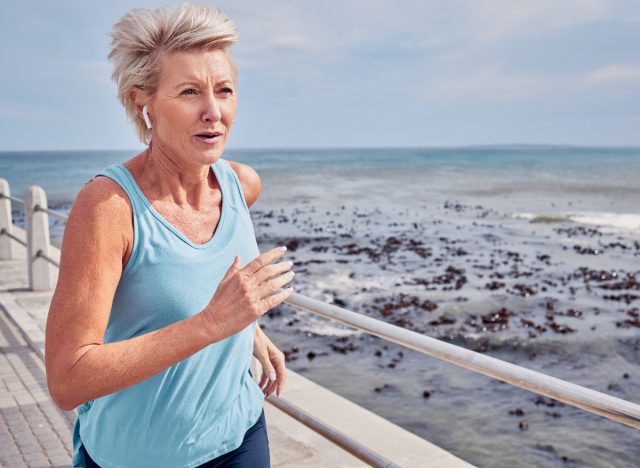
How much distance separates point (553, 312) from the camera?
12523 mm

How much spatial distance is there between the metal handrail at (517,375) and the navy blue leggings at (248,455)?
1.99 ft

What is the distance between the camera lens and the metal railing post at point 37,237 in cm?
777

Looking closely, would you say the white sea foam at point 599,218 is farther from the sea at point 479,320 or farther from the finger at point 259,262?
the finger at point 259,262

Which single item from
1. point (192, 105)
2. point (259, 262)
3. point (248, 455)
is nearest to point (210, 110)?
point (192, 105)

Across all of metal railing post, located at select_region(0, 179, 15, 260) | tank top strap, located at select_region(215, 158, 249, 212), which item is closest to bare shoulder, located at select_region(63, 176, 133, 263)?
tank top strap, located at select_region(215, 158, 249, 212)

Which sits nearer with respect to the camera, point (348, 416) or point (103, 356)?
point (103, 356)

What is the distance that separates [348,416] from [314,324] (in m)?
6.44

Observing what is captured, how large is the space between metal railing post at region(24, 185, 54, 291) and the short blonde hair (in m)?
6.68

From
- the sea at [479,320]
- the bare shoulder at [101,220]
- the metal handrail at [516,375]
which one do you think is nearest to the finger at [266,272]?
the bare shoulder at [101,220]

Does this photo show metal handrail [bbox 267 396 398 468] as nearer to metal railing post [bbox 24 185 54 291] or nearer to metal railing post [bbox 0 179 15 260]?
metal railing post [bbox 24 185 54 291]

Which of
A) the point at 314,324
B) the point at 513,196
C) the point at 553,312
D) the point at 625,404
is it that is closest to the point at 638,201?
the point at 513,196

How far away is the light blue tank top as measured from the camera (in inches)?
55.2

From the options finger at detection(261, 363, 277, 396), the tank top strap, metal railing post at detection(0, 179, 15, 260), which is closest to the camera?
the tank top strap

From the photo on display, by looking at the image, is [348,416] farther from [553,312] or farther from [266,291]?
[553,312]
